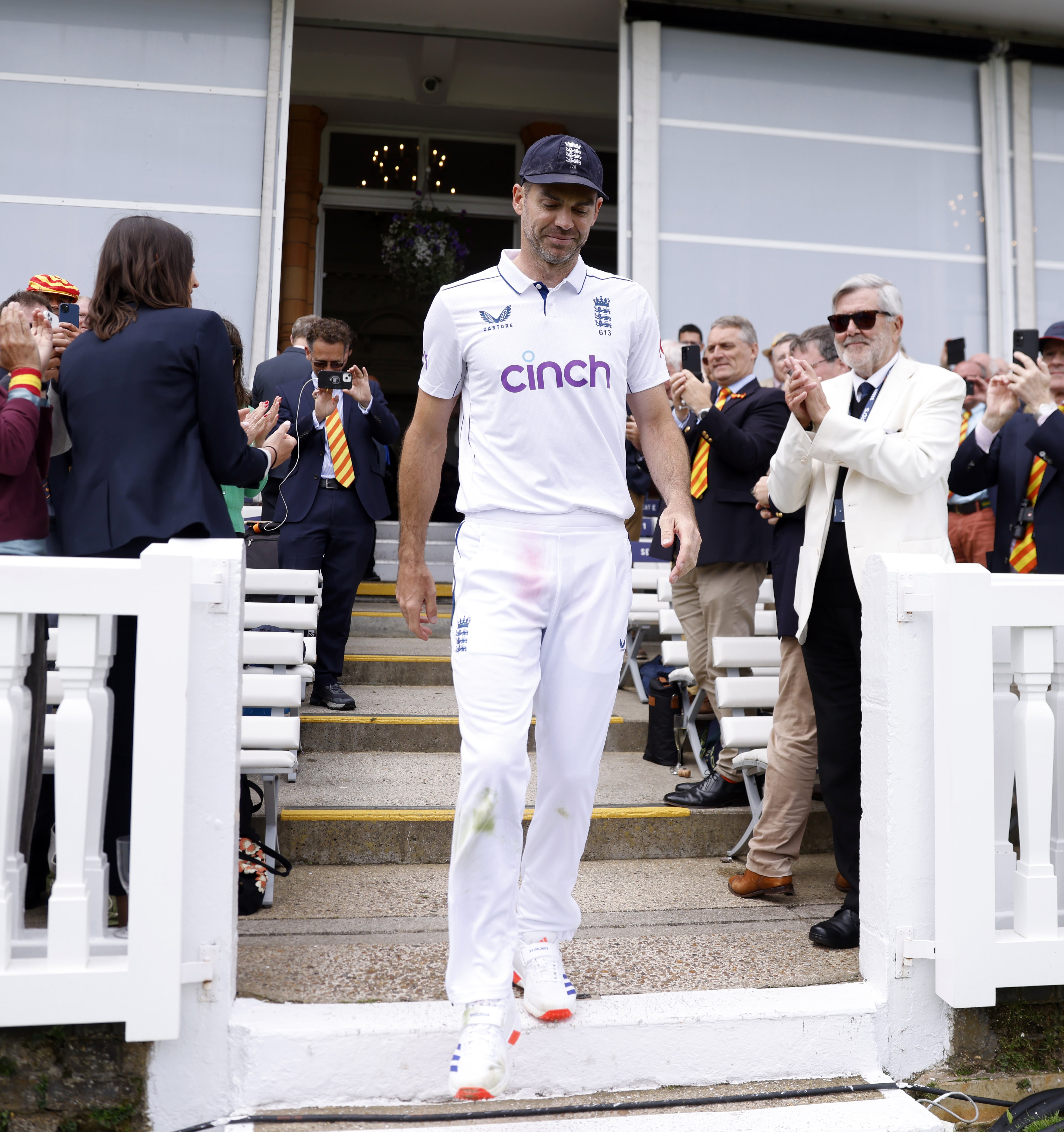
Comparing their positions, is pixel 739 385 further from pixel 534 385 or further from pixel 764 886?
pixel 534 385

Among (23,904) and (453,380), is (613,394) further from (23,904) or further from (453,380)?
(23,904)

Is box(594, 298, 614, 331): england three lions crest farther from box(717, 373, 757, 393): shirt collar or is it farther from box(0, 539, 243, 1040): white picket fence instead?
box(717, 373, 757, 393): shirt collar

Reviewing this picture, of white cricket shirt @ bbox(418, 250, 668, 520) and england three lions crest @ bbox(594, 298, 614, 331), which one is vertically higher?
england three lions crest @ bbox(594, 298, 614, 331)

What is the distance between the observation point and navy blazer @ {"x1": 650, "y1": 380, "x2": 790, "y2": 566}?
4223mm

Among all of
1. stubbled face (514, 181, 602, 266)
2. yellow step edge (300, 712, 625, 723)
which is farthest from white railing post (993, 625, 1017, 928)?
yellow step edge (300, 712, 625, 723)

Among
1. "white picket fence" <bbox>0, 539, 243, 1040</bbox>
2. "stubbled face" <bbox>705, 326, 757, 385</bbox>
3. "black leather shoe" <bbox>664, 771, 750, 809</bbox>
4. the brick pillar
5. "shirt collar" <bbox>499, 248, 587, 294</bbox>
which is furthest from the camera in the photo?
the brick pillar

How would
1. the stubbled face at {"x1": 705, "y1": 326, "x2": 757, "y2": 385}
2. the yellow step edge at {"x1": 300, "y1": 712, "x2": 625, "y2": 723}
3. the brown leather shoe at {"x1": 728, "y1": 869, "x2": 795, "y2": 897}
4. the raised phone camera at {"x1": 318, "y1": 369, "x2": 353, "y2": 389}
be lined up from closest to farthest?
the brown leather shoe at {"x1": 728, "y1": 869, "x2": 795, "y2": 897} → the stubbled face at {"x1": 705, "y1": 326, "x2": 757, "y2": 385} → the yellow step edge at {"x1": 300, "y1": 712, "x2": 625, "y2": 723} → the raised phone camera at {"x1": 318, "y1": 369, "x2": 353, "y2": 389}

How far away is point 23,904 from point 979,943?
227 cm

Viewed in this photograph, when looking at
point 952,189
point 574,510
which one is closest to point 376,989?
point 574,510

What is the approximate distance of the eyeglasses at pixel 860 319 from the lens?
3.16 metres

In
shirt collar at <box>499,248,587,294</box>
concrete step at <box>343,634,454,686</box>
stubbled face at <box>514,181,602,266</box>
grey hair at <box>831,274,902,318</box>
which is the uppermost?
grey hair at <box>831,274,902,318</box>

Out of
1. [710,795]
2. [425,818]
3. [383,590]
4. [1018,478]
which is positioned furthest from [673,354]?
[425,818]

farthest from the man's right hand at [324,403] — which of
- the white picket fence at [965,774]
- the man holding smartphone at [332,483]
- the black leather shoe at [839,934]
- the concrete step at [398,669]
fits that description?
the black leather shoe at [839,934]

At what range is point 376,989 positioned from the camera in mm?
2611
